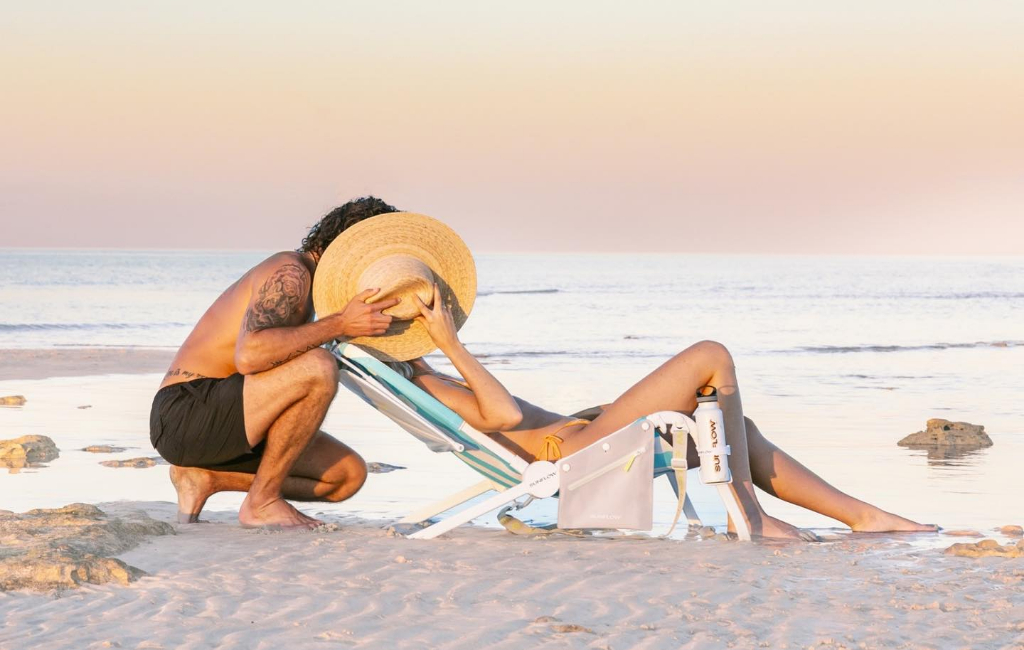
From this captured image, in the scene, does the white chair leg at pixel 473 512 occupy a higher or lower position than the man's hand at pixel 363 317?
lower

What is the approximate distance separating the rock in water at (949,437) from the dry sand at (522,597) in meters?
3.43

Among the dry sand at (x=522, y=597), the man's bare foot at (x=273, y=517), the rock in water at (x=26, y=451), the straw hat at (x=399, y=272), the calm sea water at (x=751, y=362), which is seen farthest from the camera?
the rock in water at (x=26, y=451)

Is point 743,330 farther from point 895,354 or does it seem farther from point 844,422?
point 844,422

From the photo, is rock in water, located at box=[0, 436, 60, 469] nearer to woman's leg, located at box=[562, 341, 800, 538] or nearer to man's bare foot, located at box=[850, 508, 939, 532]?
woman's leg, located at box=[562, 341, 800, 538]

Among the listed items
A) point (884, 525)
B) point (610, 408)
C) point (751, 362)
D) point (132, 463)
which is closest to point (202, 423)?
point (610, 408)

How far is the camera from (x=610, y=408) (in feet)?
16.3

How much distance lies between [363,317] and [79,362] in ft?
35.6

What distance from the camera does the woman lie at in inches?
188

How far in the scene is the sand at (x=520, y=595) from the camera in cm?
333

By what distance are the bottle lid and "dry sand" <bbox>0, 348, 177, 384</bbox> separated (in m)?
9.47

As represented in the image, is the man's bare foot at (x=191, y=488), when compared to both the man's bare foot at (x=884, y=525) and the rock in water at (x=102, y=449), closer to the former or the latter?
the rock in water at (x=102, y=449)

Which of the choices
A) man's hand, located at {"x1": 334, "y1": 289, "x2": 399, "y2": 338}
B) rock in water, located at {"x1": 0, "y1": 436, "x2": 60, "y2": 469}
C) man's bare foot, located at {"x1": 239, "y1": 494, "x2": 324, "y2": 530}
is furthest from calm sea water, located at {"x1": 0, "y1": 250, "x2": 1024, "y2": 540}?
man's hand, located at {"x1": 334, "y1": 289, "x2": 399, "y2": 338}

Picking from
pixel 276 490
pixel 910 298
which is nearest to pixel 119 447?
pixel 276 490

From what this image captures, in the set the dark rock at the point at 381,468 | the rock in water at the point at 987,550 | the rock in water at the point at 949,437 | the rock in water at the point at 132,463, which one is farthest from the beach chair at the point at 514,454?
the rock in water at the point at 949,437
